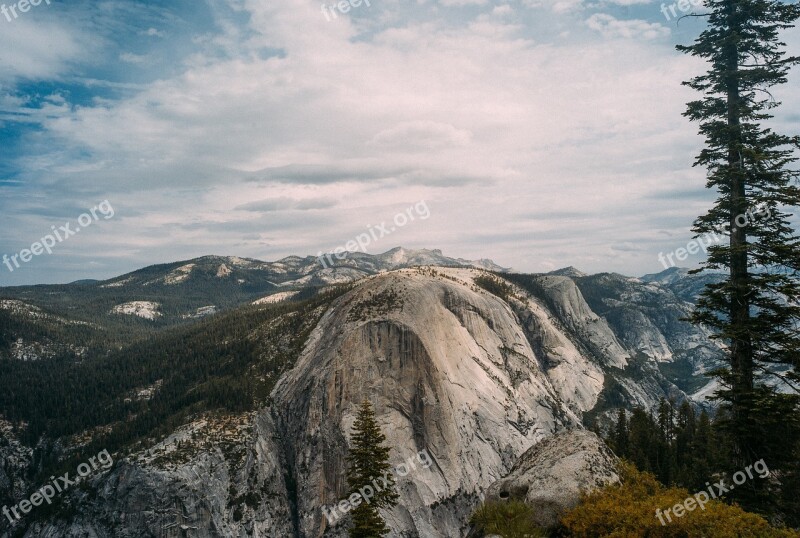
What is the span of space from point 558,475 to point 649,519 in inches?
190

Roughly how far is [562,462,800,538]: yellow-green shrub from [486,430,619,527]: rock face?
85cm

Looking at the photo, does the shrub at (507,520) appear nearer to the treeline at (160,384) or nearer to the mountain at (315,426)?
the mountain at (315,426)

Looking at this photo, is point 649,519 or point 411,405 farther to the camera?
point 411,405

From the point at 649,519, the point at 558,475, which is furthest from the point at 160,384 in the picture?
the point at 649,519

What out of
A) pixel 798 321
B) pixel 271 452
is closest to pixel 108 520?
pixel 271 452

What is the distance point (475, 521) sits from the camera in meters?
18.0

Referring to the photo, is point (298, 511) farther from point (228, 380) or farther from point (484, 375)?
point (484, 375)

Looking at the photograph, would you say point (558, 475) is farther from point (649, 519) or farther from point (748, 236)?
point (748, 236)

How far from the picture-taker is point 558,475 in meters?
18.8

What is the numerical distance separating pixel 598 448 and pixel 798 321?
1168 cm
